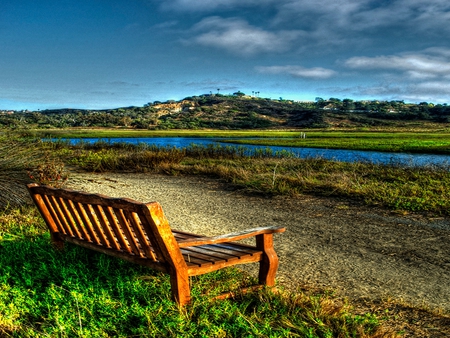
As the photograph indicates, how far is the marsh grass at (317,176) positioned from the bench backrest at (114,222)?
582 cm

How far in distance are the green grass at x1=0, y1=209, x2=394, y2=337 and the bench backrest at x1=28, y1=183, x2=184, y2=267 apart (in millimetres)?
359

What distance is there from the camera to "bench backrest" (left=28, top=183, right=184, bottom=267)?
3367 millimetres

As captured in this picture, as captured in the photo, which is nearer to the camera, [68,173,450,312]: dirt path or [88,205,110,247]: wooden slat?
[88,205,110,247]: wooden slat

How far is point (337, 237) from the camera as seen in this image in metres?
6.82

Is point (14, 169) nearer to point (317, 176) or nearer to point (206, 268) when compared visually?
point (206, 268)

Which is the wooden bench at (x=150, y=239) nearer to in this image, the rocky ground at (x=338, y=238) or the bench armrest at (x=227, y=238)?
the bench armrest at (x=227, y=238)

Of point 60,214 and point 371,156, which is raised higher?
point 60,214

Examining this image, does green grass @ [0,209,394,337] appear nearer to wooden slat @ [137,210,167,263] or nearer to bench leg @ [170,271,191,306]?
bench leg @ [170,271,191,306]

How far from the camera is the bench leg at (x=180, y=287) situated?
3.54 meters

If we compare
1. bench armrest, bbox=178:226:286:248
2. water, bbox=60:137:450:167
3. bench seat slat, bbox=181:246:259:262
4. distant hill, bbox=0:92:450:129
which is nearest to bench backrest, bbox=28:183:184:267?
bench armrest, bbox=178:226:286:248

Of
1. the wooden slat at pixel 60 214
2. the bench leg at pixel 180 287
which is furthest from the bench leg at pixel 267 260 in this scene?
the wooden slat at pixel 60 214

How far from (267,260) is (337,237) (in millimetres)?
2984

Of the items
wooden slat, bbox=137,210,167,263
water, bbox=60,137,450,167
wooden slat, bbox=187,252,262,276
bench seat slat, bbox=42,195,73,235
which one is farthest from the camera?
water, bbox=60,137,450,167

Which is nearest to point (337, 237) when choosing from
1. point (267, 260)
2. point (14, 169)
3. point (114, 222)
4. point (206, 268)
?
point (267, 260)
